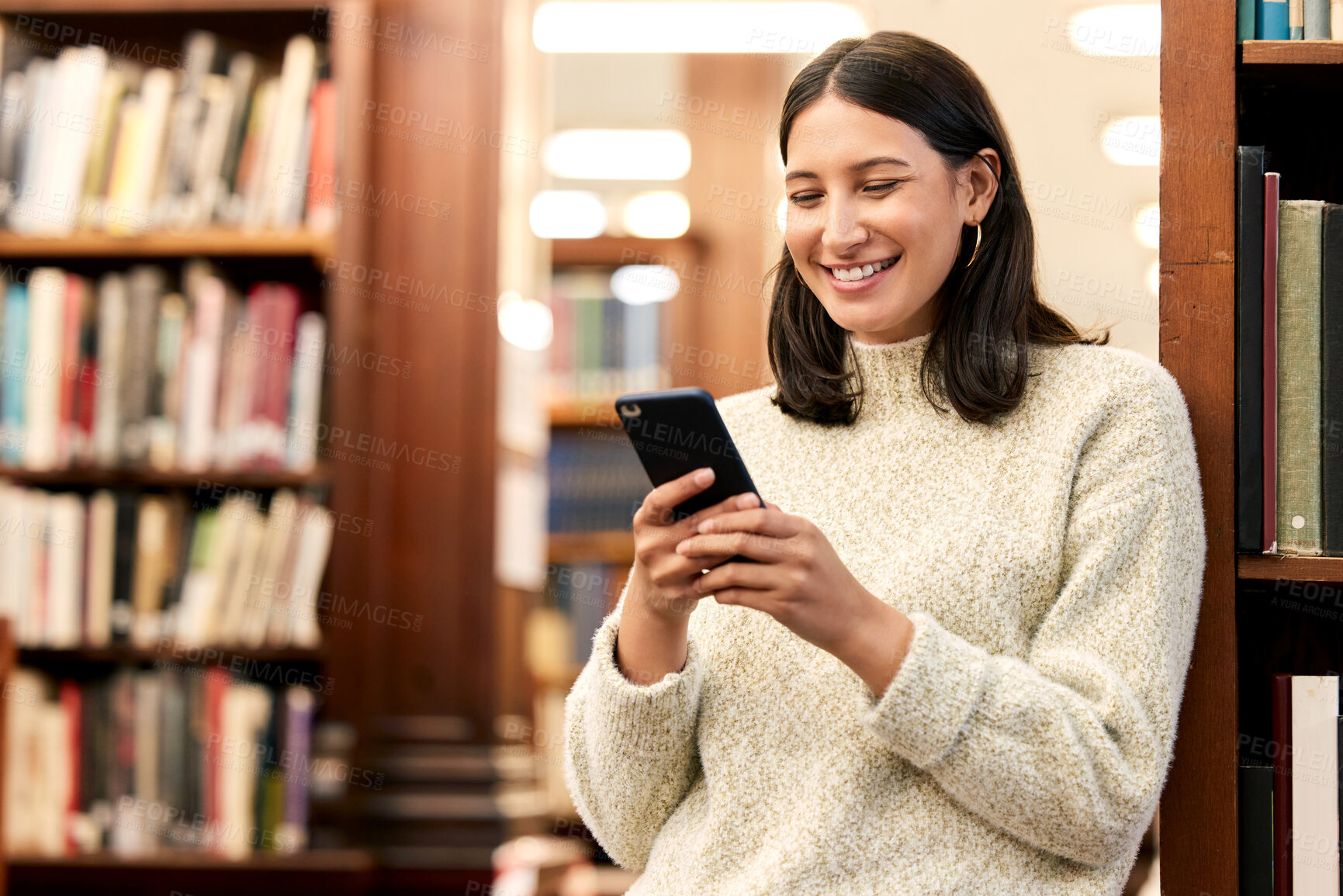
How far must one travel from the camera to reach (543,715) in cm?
358

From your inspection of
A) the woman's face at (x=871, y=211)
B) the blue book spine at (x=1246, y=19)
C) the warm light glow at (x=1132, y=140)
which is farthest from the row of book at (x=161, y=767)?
the warm light glow at (x=1132, y=140)

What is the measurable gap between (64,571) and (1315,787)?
2276mm

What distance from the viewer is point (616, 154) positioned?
15.8ft

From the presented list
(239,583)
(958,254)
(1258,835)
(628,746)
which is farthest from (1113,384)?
(239,583)

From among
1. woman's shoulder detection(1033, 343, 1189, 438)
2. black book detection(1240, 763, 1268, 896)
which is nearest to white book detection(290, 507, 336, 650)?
woman's shoulder detection(1033, 343, 1189, 438)

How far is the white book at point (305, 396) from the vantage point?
246 cm

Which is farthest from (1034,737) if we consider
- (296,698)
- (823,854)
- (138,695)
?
(138,695)

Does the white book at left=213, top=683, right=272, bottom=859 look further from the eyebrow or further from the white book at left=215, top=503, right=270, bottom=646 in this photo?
the eyebrow

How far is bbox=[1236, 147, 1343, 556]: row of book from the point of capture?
1.07m

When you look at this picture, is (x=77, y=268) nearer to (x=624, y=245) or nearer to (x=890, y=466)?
(x=624, y=245)

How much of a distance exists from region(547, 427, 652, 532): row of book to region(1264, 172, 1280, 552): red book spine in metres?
2.56

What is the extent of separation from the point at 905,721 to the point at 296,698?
1.81m

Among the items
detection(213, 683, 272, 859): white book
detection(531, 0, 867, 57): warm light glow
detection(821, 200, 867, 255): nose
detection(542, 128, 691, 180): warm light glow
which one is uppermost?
detection(531, 0, 867, 57): warm light glow

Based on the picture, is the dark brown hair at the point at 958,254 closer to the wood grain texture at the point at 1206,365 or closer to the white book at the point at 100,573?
the wood grain texture at the point at 1206,365
